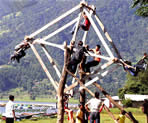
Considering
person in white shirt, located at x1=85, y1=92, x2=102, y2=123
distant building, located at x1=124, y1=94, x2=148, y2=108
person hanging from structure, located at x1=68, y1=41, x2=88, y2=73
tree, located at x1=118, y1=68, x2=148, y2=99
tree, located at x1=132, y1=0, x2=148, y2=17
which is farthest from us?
tree, located at x1=118, y1=68, x2=148, y2=99

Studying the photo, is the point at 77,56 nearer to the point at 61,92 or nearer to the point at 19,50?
the point at 61,92

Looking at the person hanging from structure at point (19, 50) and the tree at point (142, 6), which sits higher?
the tree at point (142, 6)

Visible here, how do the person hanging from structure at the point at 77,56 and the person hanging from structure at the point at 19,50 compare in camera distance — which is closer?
the person hanging from structure at the point at 77,56

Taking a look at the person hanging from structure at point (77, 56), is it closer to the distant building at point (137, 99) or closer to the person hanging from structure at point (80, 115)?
the person hanging from structure at point (80, 115)

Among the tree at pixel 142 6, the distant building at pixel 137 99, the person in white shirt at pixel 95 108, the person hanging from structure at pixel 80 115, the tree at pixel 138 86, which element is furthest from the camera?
the tree at pixel 138 86

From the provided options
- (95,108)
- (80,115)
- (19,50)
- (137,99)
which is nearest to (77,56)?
(95,108)

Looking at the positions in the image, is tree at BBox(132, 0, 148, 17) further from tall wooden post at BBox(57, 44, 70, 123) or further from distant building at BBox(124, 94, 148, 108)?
distant building at BBox(124, 94, 148, 108)

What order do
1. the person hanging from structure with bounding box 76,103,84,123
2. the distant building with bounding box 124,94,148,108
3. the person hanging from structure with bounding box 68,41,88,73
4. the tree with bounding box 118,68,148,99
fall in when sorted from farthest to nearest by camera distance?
the tree with bounding box 118,68,148,99 → the distant building with bounding box 124,94,148,108 → the person hanging from structure with bounding box 76,103,84,123 → the person hanging from structure with bounding box 68,41,88,73

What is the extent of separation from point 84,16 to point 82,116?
15.4 feet

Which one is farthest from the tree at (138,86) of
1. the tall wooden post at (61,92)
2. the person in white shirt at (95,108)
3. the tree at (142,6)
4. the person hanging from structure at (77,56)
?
the tall wooden post at (61,92)

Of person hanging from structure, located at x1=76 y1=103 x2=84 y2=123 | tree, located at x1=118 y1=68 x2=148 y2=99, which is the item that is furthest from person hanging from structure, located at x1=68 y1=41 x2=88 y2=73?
tree, located at x1=118 y1=68 x2=148 y2=99

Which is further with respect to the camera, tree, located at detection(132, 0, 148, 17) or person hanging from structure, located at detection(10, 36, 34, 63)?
tree, located at detection(132, 0, 148, 17)

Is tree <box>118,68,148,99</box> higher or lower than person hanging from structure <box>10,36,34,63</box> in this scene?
higher

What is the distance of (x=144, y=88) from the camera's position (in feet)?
300
